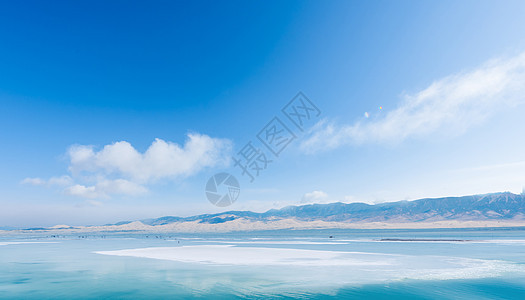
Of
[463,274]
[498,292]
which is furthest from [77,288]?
[463,274]

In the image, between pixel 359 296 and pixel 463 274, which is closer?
pixel 359 296

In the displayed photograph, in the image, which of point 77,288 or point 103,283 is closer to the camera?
point 77,288

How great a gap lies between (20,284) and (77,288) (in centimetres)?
455

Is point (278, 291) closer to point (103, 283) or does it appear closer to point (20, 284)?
point (103, 283)

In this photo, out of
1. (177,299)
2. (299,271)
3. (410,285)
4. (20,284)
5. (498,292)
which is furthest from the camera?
(299,271)

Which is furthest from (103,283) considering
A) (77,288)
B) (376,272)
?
(376,272)

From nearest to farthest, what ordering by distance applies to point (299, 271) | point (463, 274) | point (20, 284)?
1. point (20, 284)
2. point (463, 274)
3. point (299, 271)

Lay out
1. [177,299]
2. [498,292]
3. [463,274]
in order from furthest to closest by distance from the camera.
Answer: [463,274]
[498,292]
[177,299]

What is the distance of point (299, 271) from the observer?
2486 cm

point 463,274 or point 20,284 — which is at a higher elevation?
point 20,284

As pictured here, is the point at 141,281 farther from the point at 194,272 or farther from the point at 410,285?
the point at 410,285

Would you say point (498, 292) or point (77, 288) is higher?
point (77, 288)

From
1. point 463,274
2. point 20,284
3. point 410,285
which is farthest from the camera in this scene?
point 463,274

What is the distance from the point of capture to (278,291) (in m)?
17.9
